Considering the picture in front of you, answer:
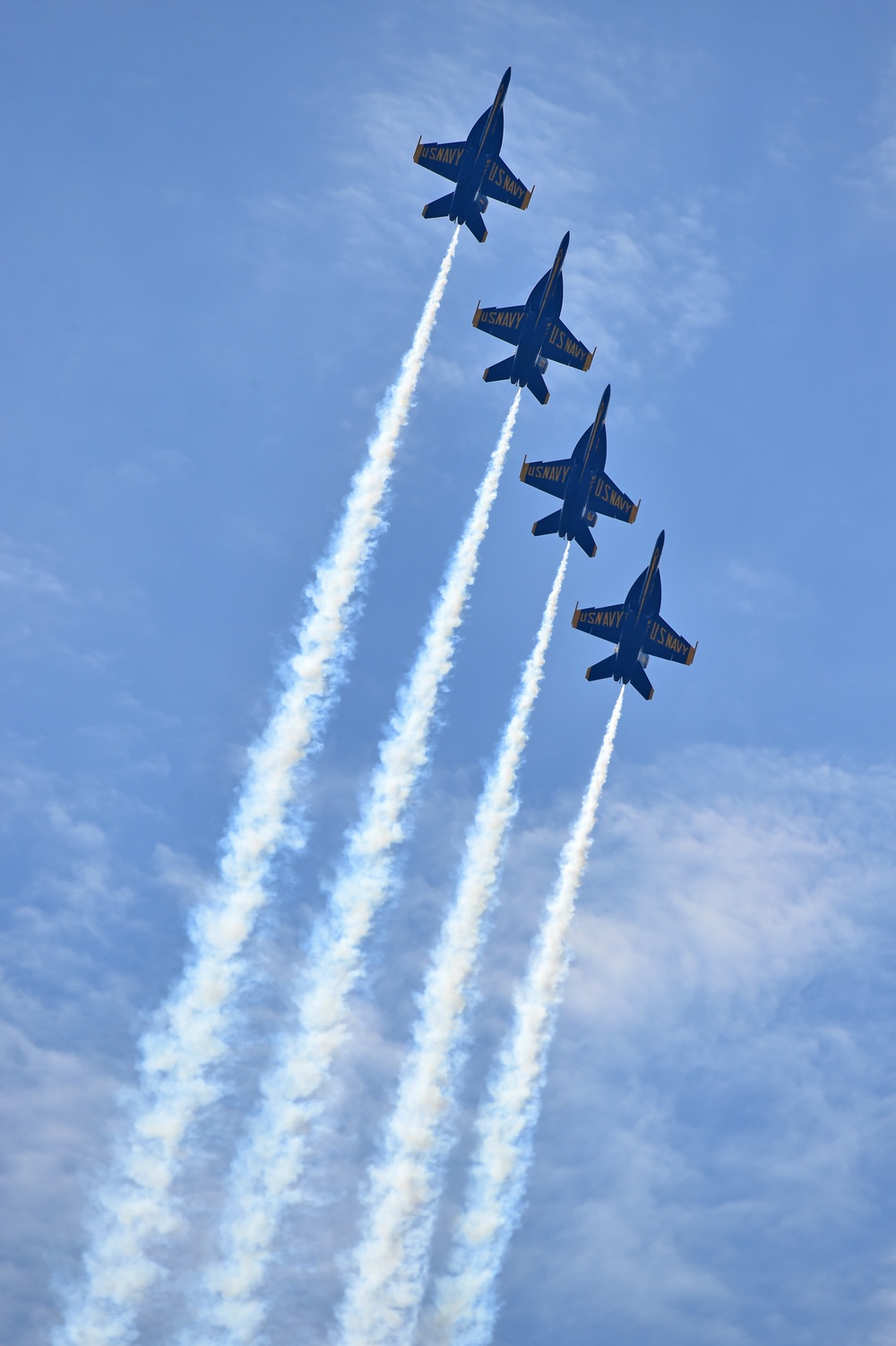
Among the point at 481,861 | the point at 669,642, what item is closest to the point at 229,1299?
the point at 481,861

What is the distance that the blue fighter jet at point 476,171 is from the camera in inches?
3797

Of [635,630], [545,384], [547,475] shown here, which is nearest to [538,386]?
[545,384]

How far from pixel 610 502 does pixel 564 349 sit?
35.6ft

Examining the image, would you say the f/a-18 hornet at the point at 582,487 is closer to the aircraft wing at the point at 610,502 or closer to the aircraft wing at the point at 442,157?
the aircraft wing at the point at 610,502

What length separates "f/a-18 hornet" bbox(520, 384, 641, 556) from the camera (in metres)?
100

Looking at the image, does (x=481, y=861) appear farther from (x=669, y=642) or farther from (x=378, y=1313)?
(x=378, y=1313)

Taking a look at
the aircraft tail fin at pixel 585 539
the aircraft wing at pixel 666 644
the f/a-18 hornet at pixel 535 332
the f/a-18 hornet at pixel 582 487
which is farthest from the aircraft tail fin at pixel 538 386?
the aircraft wing at pixel 666 644

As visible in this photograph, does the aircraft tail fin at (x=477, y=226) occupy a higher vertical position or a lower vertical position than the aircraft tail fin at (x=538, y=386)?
higher

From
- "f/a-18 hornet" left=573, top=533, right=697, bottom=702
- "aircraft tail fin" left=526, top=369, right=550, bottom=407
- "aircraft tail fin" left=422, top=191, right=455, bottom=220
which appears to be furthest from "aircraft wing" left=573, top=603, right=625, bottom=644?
"aircraft tail fin" left=422, top=191, right=455, bottom=220

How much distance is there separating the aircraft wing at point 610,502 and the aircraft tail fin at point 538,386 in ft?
21.5

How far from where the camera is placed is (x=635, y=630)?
321ft

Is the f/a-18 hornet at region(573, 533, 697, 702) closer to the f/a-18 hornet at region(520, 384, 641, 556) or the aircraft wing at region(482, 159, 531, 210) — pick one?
the f/a-18 hornet at region(520, 384, 641, 556)

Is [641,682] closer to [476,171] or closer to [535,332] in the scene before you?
[535,332]

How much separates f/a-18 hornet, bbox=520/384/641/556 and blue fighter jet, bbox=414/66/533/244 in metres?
14.6
